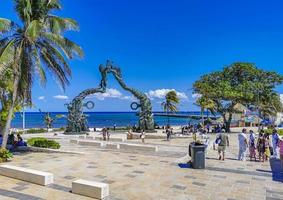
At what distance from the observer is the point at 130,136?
1272 inches

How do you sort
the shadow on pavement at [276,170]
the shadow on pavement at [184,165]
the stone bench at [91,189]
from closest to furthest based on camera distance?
the stone bench at [91,189] < the shadow on pavement at [276,170] < the shadow on pavement at [184,165]

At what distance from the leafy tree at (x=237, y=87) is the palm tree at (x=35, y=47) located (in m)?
24.8

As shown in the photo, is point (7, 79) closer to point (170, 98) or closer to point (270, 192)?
point (270, 192)

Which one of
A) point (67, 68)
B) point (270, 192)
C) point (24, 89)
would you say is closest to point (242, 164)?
point (270, 192)

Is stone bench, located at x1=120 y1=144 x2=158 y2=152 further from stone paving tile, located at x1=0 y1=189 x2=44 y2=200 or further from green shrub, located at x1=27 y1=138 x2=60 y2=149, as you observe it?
stone paving tile, located at x1=0 y1=189 x2=44 y2=200

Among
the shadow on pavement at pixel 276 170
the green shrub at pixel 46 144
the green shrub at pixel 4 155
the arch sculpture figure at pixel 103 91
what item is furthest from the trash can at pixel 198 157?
the arch sculpture figure at pixel 103 91

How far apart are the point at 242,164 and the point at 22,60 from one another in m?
13.1

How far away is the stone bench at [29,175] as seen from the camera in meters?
10.7

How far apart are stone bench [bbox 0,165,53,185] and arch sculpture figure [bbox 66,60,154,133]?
2709 cm

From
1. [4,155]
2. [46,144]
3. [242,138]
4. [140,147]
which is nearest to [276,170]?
[242,138]

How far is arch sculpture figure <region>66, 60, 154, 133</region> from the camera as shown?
128ft

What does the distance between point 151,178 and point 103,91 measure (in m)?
28.2

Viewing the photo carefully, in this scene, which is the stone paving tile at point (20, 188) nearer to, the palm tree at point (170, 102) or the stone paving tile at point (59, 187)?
the stone paving tile at point (59, 187)

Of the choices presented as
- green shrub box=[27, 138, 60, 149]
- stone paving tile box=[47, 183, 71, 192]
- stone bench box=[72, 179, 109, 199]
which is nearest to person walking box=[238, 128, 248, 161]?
stone bench box=[72, 179, 109, 199]
